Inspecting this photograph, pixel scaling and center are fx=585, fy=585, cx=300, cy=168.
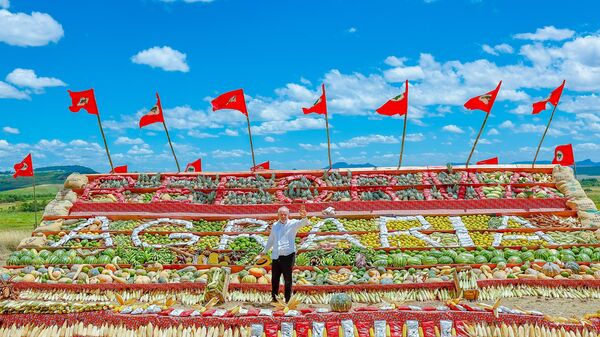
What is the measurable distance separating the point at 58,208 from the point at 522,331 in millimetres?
11388

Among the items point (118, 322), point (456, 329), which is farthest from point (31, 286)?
point (456, 329)

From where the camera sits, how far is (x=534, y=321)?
20.9 ft

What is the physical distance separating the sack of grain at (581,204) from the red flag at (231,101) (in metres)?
8.89

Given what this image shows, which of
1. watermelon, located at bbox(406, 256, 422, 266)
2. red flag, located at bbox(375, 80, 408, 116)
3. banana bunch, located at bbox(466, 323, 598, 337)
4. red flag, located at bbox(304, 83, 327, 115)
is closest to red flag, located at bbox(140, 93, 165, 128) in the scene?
red flag, located at bbox(304, 83, 327, 115)

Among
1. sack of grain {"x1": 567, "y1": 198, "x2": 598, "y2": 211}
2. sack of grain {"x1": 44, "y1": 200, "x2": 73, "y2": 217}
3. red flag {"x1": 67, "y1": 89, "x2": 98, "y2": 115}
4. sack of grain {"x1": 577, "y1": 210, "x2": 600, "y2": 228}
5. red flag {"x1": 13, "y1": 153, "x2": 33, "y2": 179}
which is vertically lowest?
sack of grain {"x1": 577, "y1": 210, "x2": 600, "y2": 228}

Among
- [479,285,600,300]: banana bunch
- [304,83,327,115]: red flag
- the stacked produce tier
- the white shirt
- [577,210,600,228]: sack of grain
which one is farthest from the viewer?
[304,83,327,115]: red flag

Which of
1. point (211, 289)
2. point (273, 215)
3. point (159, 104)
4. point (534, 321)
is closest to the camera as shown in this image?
point (534, 321)

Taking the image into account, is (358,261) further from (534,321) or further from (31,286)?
(31,286)

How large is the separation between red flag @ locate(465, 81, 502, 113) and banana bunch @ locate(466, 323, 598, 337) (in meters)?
10.4

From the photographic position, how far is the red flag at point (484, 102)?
15812 millimetres

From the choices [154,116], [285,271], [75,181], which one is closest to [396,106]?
[154,116]

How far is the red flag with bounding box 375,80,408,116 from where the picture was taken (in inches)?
627

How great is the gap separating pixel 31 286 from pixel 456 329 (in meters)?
7.17

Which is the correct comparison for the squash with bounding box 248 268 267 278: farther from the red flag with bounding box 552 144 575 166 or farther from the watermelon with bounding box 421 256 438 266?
the red flag with bounding box 552 144 575 166
